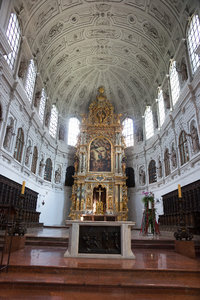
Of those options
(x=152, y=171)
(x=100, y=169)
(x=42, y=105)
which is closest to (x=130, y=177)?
(x=152, y=171)

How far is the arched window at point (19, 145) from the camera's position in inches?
609

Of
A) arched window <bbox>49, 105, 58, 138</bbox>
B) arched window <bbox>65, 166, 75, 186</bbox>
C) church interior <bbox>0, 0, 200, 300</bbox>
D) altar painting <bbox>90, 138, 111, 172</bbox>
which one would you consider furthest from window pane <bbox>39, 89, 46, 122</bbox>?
arched window <bbox>65, 166, 75, 186</bbox>

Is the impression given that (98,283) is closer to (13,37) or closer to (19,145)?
(19,145)

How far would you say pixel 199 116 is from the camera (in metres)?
12.8

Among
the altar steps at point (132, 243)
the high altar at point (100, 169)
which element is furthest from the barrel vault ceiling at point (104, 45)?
the altar steps at point (132, 243)

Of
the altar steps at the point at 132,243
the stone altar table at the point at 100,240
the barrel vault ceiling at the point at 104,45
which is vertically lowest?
the altar steps at the point at 132,243

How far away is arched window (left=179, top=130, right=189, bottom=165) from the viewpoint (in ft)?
48.5

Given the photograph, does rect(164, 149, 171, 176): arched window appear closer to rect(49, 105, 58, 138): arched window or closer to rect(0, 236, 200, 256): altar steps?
rect(0, 236, 200, 256): altar steps

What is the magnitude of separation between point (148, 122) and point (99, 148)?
22.7ft

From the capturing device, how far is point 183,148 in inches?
607

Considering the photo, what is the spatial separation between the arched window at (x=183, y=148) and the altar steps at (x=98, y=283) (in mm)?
11219

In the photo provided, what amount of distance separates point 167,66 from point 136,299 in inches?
786

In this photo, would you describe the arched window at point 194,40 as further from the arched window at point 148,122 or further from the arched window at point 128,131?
the arched window at point 128,131

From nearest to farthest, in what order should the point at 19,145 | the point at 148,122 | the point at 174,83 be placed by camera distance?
the point at 19,145 < the point at 174,83 < the point at 148,122
